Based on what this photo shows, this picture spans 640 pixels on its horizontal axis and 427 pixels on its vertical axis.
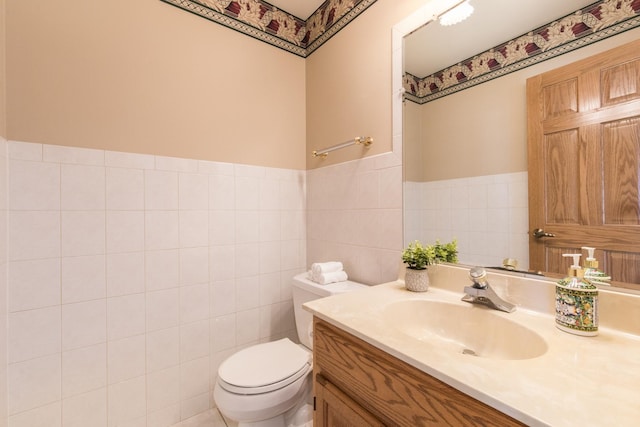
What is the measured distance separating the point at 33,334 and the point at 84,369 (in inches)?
9.9

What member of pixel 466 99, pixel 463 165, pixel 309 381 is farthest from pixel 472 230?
pixel 309 381

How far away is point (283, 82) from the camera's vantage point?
1796mm

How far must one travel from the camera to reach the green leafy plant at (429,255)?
1100 millimetres

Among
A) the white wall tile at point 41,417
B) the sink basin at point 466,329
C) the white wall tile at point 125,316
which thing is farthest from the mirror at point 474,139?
the white wall tile at point 41,417

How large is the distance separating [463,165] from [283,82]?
50.2 inches

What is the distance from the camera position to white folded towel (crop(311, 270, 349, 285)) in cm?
143

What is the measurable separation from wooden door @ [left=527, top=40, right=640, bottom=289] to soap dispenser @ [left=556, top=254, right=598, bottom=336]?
0.12 m

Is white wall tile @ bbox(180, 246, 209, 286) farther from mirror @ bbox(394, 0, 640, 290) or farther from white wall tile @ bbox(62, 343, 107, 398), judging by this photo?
mirror @ bbox(394, 0, 640, 290)

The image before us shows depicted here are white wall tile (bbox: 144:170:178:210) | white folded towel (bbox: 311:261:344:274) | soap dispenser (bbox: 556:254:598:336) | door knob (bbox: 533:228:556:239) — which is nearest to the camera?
soap dispenser (bbox: 556:254:598:336)

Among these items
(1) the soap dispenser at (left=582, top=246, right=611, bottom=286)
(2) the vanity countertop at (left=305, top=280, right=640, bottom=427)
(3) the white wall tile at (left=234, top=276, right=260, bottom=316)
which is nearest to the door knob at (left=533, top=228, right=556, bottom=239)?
(1) the soap dispenser at (left=582, top=246, right=611, bottom=286)

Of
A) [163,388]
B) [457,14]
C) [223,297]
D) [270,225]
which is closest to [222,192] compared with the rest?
[270,225]

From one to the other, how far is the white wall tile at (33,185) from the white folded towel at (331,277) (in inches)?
47.5

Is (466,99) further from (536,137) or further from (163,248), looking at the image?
(163,248)

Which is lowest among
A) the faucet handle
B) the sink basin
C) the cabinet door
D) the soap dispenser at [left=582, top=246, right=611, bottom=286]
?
the cabinet door
